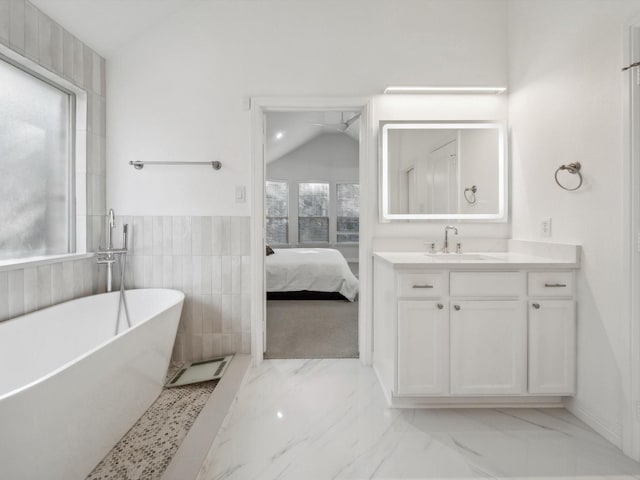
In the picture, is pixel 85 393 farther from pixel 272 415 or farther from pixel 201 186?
pixel 201 186

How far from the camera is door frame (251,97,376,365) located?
8.70 feet

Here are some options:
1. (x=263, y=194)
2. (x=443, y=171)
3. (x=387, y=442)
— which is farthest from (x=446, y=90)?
(x=387, y=442)

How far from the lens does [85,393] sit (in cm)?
139

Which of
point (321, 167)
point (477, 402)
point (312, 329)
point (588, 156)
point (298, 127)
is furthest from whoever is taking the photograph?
point (321, 167)

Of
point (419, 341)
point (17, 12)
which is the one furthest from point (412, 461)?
point (17, 12)

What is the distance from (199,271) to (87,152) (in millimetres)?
1148

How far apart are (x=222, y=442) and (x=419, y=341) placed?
1.15 metres

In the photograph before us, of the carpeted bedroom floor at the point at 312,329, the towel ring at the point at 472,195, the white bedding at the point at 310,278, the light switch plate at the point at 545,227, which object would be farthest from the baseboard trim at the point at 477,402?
the white bedding at the point at 310,278

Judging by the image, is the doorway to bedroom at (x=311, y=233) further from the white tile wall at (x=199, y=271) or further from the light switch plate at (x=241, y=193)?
the white tile wall at (x=199, y=271)

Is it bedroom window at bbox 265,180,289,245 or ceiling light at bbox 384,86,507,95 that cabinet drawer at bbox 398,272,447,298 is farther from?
bedroom window at bbox 265,180,289,245

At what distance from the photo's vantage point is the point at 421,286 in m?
2.00

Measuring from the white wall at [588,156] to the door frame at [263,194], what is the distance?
3.62ft

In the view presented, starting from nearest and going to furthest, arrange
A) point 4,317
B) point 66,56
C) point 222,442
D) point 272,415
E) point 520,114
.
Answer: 1. point 222,442
2. point 4,317
3. point 272,415
4. point 66,56
5. point 520,114

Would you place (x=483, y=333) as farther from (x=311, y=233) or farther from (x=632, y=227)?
(x=311, y=233)
